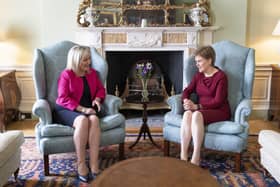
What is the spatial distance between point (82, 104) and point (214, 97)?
46.7 inches

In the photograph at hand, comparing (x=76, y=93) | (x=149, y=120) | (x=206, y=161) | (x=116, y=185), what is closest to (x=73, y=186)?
(x=76, y=93)

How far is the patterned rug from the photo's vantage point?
9.34 feet

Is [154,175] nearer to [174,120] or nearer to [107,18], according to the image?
[174,120]

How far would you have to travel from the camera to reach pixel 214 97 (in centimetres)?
321

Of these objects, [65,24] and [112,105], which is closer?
[112,105]

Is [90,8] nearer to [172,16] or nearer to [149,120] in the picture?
[172,16]

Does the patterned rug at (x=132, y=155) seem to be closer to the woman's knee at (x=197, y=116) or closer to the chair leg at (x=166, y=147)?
the chair leg at (x=166, y=147)

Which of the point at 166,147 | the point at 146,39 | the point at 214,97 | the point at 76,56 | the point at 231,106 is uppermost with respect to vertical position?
the point at 146,39

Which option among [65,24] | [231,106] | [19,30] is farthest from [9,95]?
[231,106]

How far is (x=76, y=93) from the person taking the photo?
3102 millimetres

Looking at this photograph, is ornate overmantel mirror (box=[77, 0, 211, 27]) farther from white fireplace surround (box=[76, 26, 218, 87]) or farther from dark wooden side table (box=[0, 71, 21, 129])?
dark wooden side table (box=[0, 71, 21, 129])

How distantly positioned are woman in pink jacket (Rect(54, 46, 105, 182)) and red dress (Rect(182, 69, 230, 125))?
919 millimetres

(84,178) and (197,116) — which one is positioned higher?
(197,116)

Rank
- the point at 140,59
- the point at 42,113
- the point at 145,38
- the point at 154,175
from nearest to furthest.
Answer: the point at 154,175 → the point at 42,113 → the point at 145,38 → the point at 140,59
